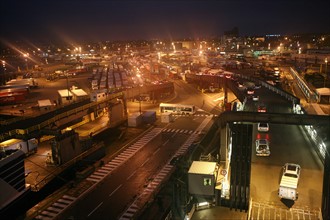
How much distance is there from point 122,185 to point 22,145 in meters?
11.6

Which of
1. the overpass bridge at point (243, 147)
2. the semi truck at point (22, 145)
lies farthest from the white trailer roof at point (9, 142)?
the overpass bridge at point (243, 147)

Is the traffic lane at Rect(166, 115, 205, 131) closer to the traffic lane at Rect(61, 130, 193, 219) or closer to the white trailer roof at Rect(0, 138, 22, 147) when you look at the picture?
the traffic lane at Rect(61, 130, 193, 219)

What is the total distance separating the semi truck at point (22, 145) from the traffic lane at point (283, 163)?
22313 mm

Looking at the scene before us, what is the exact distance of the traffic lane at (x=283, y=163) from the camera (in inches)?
832

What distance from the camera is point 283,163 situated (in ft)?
86.1

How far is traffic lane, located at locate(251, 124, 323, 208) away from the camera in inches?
832

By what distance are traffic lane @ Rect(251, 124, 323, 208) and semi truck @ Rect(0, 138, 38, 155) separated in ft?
73.2

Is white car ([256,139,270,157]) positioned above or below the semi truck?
below

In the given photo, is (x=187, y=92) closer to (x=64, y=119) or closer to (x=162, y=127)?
(x=162, y=127)

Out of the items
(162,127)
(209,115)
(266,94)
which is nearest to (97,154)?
(162,127)

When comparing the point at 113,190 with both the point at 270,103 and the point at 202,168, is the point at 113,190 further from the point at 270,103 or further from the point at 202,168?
A: the point at 270,103

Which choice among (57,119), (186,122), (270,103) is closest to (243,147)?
(57,119)

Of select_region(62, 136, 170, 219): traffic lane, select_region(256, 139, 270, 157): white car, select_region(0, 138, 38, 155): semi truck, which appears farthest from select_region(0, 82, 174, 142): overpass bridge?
Result: select_region(256, 139, 270, 157): white car

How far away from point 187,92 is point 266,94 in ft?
75.7
